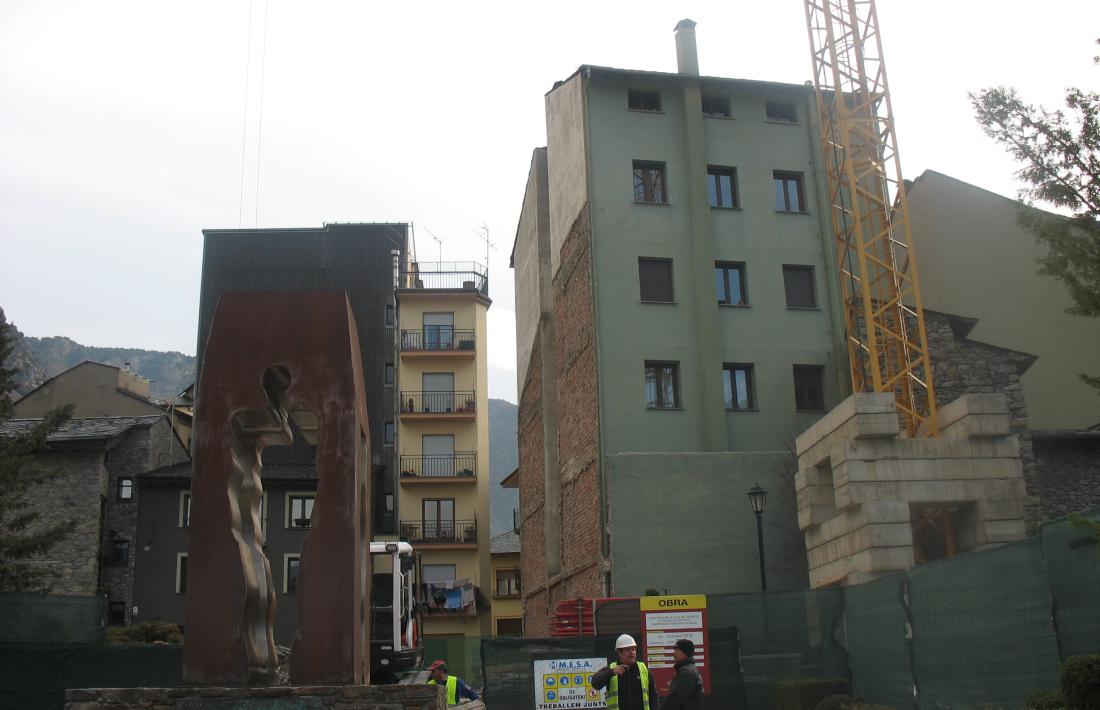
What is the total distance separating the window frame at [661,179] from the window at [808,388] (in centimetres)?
656

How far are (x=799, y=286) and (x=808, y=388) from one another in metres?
3.28

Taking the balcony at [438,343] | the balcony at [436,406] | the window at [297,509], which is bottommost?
the window at [297,509]

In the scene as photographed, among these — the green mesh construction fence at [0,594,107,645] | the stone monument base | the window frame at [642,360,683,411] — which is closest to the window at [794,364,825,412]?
the window frame at [642,360,683,411]

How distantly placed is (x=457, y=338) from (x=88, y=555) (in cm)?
2060

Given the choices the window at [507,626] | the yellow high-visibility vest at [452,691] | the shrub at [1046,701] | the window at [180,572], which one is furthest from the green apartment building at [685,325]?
the window at [507,626]

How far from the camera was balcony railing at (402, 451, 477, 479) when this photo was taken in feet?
173

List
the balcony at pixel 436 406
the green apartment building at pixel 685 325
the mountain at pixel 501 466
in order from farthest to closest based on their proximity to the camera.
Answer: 1. the mountain at pixel 501 466
2. the balcony at pixel 436 406
3. the green apartment building at pixel 685 325

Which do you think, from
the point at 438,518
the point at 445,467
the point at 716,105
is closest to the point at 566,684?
the point at 716,105

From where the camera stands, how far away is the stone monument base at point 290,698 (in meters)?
10.6

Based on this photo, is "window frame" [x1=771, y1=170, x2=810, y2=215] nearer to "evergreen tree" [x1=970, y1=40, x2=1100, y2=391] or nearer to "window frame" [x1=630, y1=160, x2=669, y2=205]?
"window frame" [x1=630, y1=160, x2=669, y2=205]

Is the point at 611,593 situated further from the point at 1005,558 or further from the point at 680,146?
the point at 1005,558

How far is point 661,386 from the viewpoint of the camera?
3131 centimetres

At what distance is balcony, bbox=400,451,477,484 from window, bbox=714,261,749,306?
76.2 ft

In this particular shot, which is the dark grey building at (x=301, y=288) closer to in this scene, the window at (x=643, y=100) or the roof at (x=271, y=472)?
the roof at (x=271, y=472)
